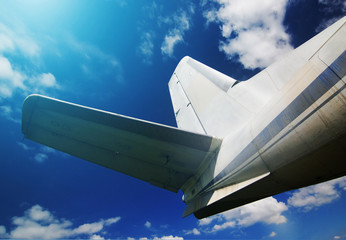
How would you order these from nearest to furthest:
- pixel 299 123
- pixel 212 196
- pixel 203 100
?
1. pixel 299 123
2. pixel 212 196
3. pixel 203 100

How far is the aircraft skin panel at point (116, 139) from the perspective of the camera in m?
3.57

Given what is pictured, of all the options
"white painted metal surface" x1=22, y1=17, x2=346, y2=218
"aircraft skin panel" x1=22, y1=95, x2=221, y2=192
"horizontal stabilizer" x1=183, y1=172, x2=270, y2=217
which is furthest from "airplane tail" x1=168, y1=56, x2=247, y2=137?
"horizontal stabilizer" x1=183, y1=172, x2=270, y2=217

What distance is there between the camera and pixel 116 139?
3.75 meters

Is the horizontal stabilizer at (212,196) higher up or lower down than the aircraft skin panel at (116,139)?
lower down

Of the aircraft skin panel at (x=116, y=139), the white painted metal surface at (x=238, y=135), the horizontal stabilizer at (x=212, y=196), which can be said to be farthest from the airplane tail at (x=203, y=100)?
the horizontal stabilizer at (x=212, y=196)

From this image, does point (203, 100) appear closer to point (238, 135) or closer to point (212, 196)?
point (238, 135)

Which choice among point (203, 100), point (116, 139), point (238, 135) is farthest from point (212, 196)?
point (203, 100)

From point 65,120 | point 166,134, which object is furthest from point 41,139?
point 166,134

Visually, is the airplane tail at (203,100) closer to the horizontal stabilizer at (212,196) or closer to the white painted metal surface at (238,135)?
the white painted metal surface at (238,135)

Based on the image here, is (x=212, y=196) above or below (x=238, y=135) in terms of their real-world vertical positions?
below

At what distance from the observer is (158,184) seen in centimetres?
449

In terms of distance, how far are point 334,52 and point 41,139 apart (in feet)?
18.5

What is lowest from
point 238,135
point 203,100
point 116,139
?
point 238,135

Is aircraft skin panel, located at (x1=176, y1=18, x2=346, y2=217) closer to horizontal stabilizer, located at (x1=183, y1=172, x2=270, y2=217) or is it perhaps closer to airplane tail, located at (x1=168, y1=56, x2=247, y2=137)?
horizontal stabilizer, located at (x1=183, y1=172, x2=270, y2=217)
